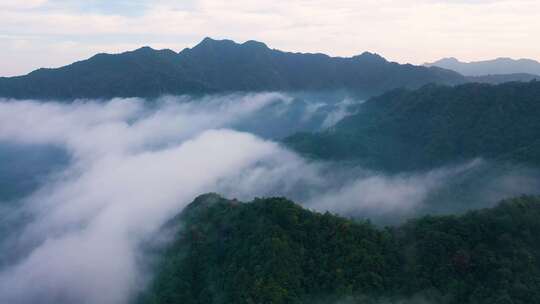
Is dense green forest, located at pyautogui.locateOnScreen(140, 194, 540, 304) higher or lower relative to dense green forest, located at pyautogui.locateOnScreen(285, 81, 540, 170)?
lower

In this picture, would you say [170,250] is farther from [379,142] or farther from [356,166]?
[379,142]

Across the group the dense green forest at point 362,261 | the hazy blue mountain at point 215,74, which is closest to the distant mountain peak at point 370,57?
A: the hazy blue mountain at point 215,74

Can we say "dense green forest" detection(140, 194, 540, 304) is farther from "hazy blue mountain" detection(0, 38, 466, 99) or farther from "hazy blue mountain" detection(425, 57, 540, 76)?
"hazy blue mountain" detection(425, 57, 540, 76)

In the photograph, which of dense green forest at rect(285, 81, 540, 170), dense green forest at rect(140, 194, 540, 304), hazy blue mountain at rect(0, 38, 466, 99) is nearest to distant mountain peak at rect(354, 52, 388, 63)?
hazy blue mountain at rect(0, 38, 466, 99)

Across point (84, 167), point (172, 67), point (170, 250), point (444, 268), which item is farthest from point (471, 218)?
point (172, 67)

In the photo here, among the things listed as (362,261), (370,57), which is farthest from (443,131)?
(370,57)

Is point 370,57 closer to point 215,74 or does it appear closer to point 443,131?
point 215,74

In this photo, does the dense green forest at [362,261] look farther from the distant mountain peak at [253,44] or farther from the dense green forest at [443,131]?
the distant mountain peak at [253,44]
